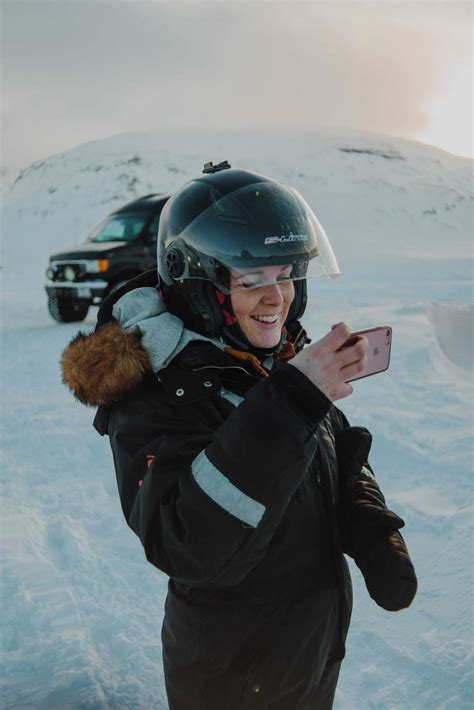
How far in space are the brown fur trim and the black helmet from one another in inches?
8.3

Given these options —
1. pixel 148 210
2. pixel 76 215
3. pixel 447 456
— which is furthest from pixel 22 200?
pixel 447 456

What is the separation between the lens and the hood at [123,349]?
4.60ft

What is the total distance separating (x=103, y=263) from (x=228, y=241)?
8321 mm

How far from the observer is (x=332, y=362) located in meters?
1.20

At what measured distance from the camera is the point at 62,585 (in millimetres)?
3180

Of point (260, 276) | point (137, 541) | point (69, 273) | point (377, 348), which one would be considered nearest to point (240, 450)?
point (377, 348)

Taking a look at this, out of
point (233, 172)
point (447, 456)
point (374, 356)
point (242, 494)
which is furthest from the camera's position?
point (447, 456)

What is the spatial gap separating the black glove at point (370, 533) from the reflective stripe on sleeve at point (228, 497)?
52 cm

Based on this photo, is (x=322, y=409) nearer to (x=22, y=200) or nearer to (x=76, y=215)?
(x=76, y=215)

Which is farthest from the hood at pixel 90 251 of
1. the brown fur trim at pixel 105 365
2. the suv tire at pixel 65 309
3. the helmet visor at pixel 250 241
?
the brown fur trim at pixel 105 365

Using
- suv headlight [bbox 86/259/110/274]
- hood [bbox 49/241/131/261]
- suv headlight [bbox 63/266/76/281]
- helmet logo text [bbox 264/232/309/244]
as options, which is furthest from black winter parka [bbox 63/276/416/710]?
suv headlight [bbox 63/266/76/281]

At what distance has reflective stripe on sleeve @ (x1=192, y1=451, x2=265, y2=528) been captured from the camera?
116cm

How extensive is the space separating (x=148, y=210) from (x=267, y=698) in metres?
9.29

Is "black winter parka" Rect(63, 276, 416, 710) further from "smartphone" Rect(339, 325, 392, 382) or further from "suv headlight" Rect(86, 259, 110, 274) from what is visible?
"suv headlight" Rect(86, 259, 110, 274)
